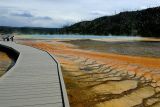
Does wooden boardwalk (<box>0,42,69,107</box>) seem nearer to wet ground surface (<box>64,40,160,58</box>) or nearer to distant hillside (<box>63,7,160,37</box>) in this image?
wet ground surface (<box>64,40,160,58</box>)

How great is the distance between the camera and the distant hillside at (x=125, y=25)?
10825 cm

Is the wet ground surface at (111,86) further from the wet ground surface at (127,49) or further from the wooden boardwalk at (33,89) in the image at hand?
the wet ground surface at (127,49)

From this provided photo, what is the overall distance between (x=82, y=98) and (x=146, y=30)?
102173mm

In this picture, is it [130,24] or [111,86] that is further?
[130,24]

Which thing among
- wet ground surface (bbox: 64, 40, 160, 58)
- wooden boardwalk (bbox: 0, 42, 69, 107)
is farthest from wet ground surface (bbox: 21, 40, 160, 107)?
wet ground surface (bbox: 64, 40, 160, 58)

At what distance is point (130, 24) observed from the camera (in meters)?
125

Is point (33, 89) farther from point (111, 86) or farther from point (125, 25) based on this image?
point (125, 25)

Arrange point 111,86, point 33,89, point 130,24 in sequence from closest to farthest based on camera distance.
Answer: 1. point 33,89
2. point 111,86
3. point 130,24

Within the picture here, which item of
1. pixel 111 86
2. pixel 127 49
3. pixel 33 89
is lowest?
pixel 127 49

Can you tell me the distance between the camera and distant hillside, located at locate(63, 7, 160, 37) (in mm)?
109438

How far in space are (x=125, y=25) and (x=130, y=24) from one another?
2.37 meters

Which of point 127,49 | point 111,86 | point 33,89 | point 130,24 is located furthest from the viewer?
point 130,24

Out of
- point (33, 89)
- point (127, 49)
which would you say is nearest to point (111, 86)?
point (33, 89)

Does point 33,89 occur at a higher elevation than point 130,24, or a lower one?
lower
